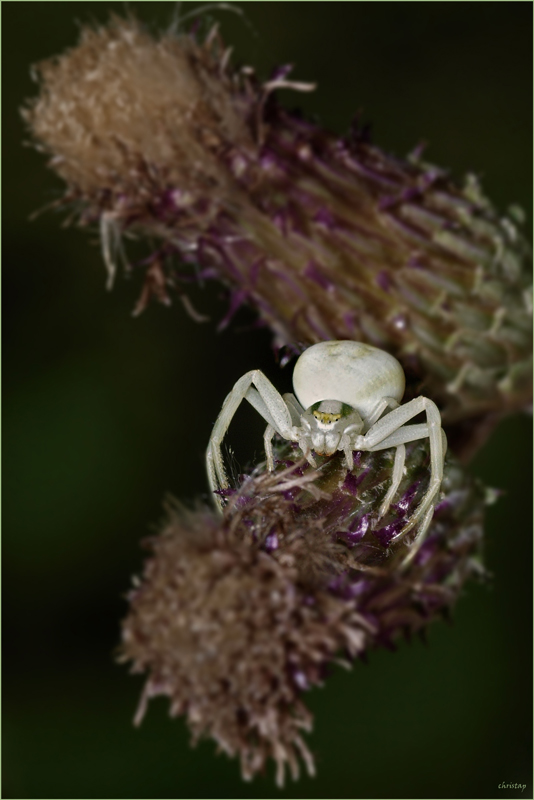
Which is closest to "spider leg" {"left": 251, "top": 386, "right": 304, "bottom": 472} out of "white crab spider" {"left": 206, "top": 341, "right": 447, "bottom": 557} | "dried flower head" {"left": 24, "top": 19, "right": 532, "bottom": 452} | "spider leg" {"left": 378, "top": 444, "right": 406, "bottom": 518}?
"white crab spider" {"left": 206, "top": 341, "right": 447, "bottom": 557}

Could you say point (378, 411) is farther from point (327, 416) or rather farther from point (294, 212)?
point (294, 212)

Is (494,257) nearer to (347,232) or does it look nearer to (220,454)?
(347,232)

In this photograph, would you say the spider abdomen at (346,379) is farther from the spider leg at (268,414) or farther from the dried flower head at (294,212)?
the dried flower head at (294,212)

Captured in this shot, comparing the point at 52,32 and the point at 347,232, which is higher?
the point at 52,32

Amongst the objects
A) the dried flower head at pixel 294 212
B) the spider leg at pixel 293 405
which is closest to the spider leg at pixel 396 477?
the spider leg at pixel 293 405

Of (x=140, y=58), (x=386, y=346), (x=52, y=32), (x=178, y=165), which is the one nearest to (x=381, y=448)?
(x=386, y=346)

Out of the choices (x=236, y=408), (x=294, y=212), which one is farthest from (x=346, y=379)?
(x=294, y=212)
